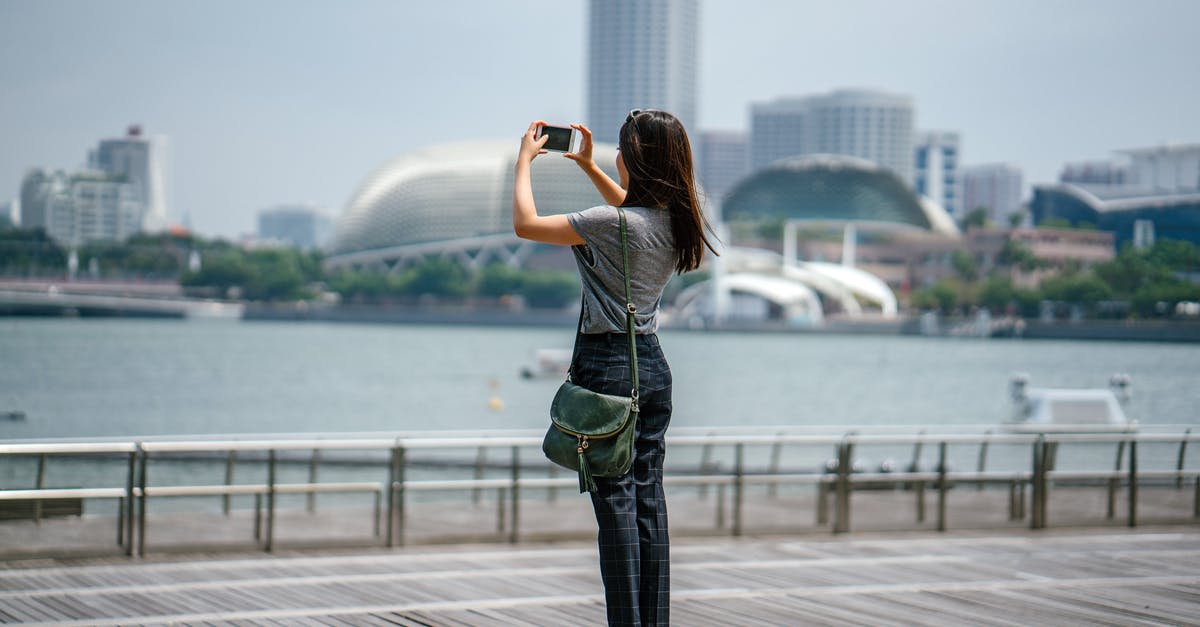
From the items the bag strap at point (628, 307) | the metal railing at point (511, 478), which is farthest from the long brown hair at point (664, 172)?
the metal railing at point (511, 478)

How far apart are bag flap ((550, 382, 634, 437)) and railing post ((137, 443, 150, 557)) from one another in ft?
14.8

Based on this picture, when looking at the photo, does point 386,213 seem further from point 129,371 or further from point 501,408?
point 501,408

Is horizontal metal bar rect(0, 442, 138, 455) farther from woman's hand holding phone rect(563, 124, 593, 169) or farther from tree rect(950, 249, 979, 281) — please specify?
tree rect(950, 249, 979, 281)

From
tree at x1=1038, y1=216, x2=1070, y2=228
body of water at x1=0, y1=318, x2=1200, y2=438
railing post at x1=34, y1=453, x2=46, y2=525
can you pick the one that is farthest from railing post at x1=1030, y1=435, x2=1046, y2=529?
tree at x1=1038, y1=216, x2=1070, y2=228

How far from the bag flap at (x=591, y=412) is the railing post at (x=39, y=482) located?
436cm

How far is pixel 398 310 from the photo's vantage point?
138500 millimetres

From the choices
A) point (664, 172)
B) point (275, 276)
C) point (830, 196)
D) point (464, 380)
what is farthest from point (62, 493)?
point (830, 196)

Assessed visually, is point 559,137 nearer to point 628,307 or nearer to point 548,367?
point 628,307

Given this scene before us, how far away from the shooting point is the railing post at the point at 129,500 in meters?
7.37

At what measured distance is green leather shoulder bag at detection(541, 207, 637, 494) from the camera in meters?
3.55

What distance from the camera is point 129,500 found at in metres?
7.45

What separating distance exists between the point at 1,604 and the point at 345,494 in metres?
3.06

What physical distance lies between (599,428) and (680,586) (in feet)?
10.0

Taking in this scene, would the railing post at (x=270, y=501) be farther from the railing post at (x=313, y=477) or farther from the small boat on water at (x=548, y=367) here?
the small boat on water at (x=548, y=367)
